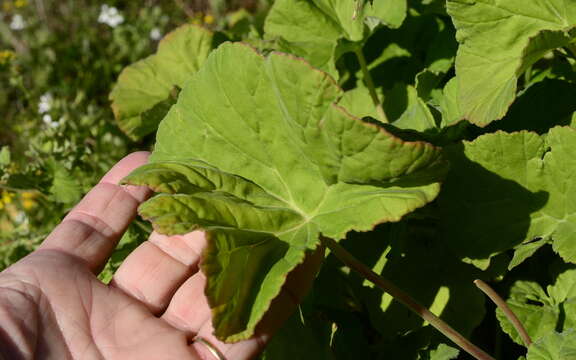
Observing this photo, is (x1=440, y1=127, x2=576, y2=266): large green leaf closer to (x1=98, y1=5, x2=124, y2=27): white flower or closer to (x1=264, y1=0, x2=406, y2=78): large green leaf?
(x1=264, y1=0, x2=406, y2=78): large green leaf

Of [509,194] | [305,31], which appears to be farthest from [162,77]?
[509,194]

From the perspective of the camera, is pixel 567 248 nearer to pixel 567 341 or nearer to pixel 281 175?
pixel 567 341

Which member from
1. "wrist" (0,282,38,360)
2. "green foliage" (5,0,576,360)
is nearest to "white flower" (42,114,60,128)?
"green foliage" (5,0,576,360)

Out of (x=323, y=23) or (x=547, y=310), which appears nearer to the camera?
(x=547, y=310)

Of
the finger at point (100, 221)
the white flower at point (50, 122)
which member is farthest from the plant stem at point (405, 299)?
the white flower at point (50, 122)

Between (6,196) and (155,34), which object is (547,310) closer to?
(6,196)

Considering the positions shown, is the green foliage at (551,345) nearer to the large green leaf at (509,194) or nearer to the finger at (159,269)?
the large green leaf at (509,194)
